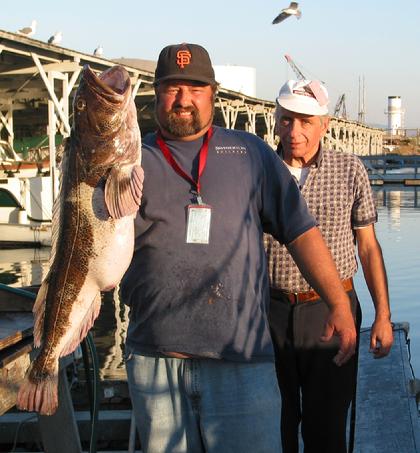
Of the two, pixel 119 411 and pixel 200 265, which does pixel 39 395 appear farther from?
pixel 119 411

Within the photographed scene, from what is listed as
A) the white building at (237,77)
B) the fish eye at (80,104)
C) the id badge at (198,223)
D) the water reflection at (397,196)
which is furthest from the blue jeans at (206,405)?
the white building at (237,77)

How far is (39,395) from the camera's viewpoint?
2.99 metres

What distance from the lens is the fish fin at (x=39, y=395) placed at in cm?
298

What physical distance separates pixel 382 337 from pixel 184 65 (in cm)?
188

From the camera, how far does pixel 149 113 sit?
128 ft

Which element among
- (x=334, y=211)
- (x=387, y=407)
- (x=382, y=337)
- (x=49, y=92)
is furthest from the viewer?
(x=49, y=92)

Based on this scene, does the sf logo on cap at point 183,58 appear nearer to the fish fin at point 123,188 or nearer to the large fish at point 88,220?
the large fish at point 88,220

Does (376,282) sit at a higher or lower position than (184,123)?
lower

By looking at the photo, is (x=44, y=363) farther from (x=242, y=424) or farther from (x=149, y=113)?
(x=149, y=113)

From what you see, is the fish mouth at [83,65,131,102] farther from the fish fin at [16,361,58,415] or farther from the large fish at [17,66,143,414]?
the fish fin at [16,361,58,415]

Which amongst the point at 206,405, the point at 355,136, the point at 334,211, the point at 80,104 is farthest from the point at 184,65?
the point at 355,136

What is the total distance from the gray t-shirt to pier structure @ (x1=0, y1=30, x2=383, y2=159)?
29.1 feet

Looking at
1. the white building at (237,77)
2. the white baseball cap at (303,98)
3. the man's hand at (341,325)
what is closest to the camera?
the man's hand at (341,325)

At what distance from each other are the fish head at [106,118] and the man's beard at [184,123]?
284 millimetres
